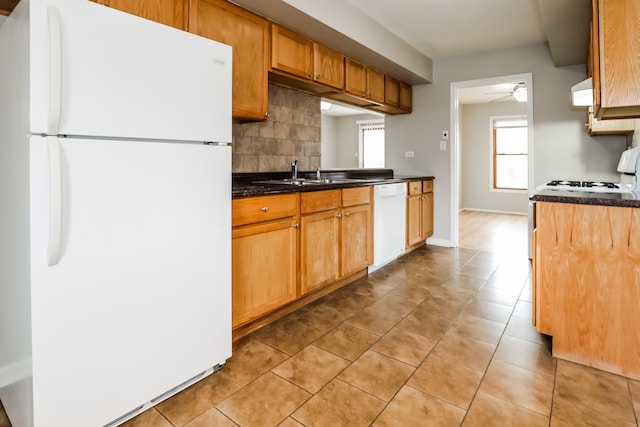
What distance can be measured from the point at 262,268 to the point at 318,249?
573 millimetres

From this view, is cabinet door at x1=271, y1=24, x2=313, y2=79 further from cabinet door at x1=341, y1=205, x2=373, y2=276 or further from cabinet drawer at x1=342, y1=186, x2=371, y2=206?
cabinet door at x1=341, y1=205, x2=373, y2=276

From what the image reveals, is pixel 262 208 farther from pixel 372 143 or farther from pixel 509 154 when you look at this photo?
pixel 509 154

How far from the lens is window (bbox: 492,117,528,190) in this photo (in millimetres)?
7609

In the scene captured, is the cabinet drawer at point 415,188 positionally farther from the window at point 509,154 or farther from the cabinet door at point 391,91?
the window at point 509,154

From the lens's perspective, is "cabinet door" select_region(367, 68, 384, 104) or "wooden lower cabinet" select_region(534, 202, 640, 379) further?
"cabinet door" select_region(367, 68, 384, 104)

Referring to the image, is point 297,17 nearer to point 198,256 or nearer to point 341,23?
point 341,23

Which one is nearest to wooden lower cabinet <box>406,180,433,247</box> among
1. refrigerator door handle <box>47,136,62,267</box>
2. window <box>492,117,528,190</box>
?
refrigerator door handle <box>47,136,62,267</box>

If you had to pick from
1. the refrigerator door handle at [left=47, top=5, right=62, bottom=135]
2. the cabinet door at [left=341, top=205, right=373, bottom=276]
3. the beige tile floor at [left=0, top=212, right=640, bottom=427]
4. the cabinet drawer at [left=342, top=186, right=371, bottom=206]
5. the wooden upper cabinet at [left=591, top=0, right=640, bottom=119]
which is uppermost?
the wooden upper cabinet at [left=591, top=0, right=640, bottom=119]

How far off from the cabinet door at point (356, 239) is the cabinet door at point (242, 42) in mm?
1056

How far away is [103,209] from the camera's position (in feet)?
4.24

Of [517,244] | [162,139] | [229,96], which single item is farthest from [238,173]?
[517,244]

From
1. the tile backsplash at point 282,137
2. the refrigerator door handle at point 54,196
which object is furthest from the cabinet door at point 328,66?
the refrigerator door handle at point 54,196

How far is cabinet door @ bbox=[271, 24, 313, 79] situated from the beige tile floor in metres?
1.77

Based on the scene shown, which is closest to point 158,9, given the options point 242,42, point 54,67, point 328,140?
point 242,42
